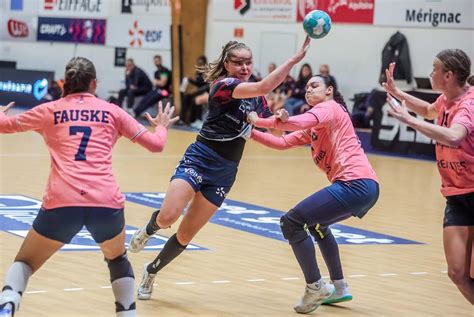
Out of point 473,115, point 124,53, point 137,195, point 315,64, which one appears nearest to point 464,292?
point 473,115

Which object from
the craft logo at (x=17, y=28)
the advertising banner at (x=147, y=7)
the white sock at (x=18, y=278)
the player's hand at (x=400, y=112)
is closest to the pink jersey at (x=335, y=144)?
the player's hand at (x=400, y=112)

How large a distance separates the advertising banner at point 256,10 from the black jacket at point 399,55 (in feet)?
10.2

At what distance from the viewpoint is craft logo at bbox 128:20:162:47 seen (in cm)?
2884

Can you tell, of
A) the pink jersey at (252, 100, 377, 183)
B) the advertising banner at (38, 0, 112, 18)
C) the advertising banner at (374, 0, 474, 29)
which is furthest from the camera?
the advertising banner at (38, 0, 112, 18)

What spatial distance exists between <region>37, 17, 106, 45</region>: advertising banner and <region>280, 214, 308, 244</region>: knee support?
2405 centimetres

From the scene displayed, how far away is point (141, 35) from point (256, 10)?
4333 millimetres

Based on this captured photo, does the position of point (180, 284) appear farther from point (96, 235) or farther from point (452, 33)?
point (452, 33)

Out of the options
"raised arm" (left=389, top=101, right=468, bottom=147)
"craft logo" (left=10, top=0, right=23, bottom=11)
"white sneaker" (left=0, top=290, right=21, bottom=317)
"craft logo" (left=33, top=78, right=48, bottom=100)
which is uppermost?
"craft logo" (left=10, top=0, right=23, bottom=11)

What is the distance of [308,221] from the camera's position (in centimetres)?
694

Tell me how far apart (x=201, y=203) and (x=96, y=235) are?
1729 millimetres

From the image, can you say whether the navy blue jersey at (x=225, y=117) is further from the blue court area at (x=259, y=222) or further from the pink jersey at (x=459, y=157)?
the blue court area at (x=259, y=222)

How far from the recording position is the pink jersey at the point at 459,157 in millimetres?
6027

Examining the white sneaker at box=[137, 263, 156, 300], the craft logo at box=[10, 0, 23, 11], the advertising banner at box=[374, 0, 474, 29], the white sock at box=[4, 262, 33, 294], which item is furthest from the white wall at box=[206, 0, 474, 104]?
the white sock at box=[4, 262, 33, 294]

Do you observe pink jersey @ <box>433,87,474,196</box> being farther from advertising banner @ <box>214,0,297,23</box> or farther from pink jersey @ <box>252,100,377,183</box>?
advertising banner @ <box>214,0,297,23</box>
